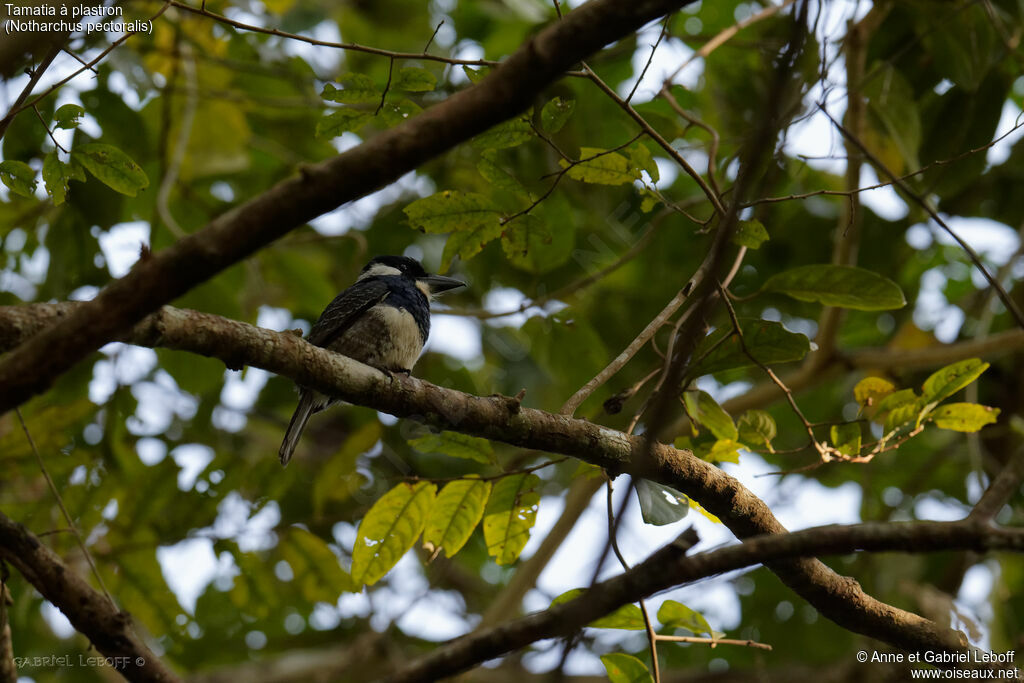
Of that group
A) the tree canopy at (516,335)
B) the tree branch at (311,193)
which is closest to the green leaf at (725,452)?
the tree canopy at (516,335)

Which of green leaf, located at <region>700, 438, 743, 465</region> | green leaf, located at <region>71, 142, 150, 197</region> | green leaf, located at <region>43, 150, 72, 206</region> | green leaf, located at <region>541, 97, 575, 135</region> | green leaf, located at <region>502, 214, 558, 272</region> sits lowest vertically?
green leaf, located at <region>700, 438, 743, 465</region>

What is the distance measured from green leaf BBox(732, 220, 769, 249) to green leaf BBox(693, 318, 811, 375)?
0.70ft

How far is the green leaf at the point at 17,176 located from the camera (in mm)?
2131

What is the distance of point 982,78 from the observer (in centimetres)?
344

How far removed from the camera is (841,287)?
8.01 feet

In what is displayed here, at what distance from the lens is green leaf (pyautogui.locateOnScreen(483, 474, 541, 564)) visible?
2.36 meters

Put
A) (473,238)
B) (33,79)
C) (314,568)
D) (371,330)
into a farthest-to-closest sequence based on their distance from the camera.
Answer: (371,330)
(314,568)
(473,238)
(33,79)

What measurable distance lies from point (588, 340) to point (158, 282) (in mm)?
2428

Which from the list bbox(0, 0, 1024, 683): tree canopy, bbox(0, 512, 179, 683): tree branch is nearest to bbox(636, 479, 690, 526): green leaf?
bbox(0, 0, 1024, 683): tree canopy

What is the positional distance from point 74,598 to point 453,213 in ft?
4.26

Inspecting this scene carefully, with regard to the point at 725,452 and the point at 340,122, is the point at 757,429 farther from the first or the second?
the point at 340,122

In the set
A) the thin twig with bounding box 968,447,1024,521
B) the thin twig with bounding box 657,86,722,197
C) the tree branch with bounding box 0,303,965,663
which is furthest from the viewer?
the thin twig with bounding box 657,86,722,197

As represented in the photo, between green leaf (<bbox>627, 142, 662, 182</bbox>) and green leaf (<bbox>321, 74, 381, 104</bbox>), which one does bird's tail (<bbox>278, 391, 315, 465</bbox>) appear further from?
green leaf (<bbox>627, 142, 662, 182</bbox>)

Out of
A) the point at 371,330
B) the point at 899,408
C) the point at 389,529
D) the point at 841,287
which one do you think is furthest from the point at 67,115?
the point at 899,408
